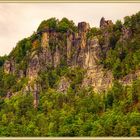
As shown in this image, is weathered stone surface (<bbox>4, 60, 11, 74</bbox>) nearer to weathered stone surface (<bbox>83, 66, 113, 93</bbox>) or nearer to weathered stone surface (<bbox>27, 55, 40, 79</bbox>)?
weathered stone surface (<bbox>27, 55, 40, 79</bbox>)

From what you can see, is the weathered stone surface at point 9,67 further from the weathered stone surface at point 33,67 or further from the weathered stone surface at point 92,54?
the weathered stone surface at point 92,54

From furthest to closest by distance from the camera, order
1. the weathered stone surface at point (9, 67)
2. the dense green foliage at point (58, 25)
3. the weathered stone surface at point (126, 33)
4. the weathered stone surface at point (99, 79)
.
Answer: the weathered stone surface at point (9, 67) → the dense green foliage at point (58, 25) → the weathered stone surface at point (126, 33) → the weathered stone surface at point (99, 79)

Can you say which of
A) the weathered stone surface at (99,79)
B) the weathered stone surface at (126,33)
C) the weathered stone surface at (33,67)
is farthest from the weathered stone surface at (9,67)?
the weathered stone surface at (126,33)

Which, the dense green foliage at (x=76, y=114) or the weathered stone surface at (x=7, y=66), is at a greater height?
the weathered stone surface at (x=7, y=66)

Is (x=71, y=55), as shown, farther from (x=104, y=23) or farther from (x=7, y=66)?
(x=7, y=66)

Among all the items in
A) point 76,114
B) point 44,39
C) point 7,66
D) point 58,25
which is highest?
point 58,25

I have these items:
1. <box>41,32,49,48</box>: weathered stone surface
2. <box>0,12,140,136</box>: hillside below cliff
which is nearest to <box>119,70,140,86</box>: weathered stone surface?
<box>0,12,140,136</box>: hillside below cliff

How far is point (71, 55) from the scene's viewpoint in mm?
71438

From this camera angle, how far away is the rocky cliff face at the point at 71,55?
64.2 m

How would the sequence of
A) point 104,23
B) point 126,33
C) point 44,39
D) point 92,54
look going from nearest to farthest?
point 126,33
point 92,54
point 104,23
point 44,39

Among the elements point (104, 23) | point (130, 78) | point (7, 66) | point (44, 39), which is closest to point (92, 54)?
point (104, 23)

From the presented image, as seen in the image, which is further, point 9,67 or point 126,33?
point 9,67

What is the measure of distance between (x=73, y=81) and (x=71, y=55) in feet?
17.3

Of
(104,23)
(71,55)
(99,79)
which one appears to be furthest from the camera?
(71,55)
